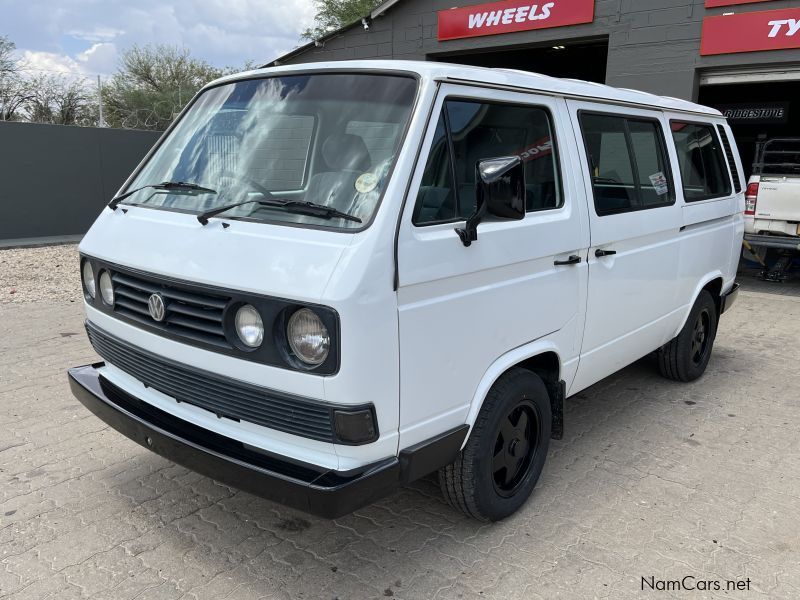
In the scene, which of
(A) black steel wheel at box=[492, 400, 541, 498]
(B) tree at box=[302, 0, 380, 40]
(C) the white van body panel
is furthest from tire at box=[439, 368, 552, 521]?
(B) tree at box=[302, 0, 380, 40]

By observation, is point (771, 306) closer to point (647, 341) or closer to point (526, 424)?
point (647, 341)

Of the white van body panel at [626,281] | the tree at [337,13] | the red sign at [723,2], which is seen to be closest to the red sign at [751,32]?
the red sign at [723,2]

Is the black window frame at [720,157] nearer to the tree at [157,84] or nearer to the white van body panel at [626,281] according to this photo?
the white van body panel at [626,281]

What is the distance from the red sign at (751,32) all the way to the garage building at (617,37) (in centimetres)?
1

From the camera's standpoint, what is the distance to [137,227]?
2.95 metres

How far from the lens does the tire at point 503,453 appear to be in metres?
2.93

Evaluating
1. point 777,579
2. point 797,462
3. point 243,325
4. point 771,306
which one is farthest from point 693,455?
point 771,306

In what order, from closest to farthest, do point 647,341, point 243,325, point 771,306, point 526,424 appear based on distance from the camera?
point 243,325 < point 526,424 < point 647,341 < point 771,306

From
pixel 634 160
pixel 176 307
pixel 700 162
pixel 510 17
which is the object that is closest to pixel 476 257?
pixel 176 307

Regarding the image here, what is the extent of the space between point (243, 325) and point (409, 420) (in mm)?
746

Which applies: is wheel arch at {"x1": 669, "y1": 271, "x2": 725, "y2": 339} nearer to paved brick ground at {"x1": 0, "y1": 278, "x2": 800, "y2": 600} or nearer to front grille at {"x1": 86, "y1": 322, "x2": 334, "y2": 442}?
paved brick ground at {"x1": 0, "y1": 278, "x2": 800, "y2": 600}

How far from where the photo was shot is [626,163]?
389 cm

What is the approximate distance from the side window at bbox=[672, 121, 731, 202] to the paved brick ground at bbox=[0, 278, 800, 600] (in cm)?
175

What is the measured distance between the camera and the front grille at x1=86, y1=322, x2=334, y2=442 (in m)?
2.38
